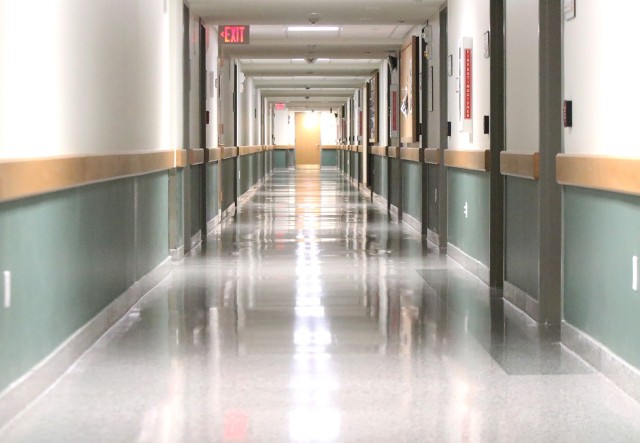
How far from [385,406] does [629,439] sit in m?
0.96

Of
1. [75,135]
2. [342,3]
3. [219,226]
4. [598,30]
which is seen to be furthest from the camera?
[219,226]

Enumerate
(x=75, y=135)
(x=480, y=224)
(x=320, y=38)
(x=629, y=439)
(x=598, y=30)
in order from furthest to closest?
1. (x=320, y=38)
2. (x=480, y=224)
3. (x=75, y=135)
4. (x=598, y=30)
5. (x=629, y=439)

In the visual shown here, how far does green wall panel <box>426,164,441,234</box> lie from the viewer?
11.9 m

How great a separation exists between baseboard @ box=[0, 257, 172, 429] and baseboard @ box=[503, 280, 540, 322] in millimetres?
2501

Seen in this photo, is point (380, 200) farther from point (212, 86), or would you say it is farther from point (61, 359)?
point (61, 359)

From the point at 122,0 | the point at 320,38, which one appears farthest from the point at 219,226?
the point at 122,0

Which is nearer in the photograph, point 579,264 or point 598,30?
point 598,30

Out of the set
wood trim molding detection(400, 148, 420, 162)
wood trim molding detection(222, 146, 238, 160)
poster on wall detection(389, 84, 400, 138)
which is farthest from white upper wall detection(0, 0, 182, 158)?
poster on wall detection(389, 84, 400, 138)

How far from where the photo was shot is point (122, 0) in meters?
7.16

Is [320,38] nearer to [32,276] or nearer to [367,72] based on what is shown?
[367,72]

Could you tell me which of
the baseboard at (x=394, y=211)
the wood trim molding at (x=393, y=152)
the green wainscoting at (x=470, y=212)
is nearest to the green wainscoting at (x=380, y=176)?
the wood trim molding at (x=393, y=152)

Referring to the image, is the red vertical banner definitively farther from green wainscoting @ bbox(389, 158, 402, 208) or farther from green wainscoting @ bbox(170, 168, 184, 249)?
green wainscoting @ bbox(389, 158, 402, 208)

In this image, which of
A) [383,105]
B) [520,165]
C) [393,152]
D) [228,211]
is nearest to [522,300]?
[520,165]

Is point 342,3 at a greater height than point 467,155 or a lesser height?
greater
